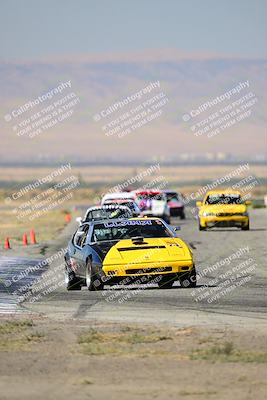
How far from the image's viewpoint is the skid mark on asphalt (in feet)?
62.6

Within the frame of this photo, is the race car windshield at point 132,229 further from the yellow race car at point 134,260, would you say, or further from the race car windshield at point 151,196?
the race car windshield at point 151,196

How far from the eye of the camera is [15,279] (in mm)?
25016

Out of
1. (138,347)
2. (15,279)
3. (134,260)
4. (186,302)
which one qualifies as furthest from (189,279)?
(138,347)

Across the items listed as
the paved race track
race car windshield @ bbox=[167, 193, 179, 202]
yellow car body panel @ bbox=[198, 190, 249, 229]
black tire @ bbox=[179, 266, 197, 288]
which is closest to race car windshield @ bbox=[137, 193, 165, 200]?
race car windshield @ bbox=[167, 193, 179, 202]

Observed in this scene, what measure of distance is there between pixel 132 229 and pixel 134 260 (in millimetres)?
1633

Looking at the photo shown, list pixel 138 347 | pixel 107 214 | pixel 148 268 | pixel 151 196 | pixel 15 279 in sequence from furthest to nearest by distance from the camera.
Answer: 1. pixel 151 196
2. pixel 107 214
3. pixel 15 279
4. pixel 148 268
5. pixel 138 347

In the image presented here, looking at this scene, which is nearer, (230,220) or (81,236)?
(81,236)

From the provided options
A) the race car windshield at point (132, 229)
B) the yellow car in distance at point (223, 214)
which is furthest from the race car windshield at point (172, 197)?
the race car windshield at point (132, 229)

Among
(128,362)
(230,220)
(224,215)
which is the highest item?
(128,362)

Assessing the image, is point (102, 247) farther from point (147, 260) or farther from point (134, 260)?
point (147, 260)

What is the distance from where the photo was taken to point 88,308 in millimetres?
18078

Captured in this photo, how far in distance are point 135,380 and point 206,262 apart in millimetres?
16942

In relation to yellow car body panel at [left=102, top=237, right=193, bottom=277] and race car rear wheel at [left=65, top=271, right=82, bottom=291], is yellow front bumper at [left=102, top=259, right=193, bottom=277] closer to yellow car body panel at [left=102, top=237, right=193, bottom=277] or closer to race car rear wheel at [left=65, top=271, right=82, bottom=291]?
yellow car body panel at [left=102, top=237, right=193, bottom=277]

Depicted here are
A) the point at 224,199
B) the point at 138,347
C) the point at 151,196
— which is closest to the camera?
the point at 138,347
